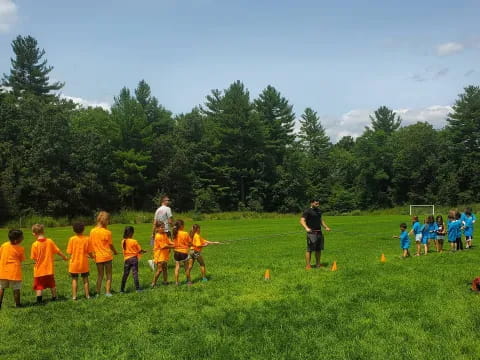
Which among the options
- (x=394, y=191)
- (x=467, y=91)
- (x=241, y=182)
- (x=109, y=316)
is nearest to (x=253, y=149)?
(x=241, y=182)

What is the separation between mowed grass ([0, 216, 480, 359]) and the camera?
616 centimetres

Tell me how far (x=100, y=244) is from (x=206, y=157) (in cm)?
6077

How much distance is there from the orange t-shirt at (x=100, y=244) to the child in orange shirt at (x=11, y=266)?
1491mm

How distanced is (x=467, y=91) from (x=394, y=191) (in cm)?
2116

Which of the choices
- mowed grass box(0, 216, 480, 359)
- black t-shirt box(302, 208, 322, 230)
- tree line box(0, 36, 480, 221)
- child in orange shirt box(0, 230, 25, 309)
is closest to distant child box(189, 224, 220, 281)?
mowed grass box(0, 216, 480, 359)

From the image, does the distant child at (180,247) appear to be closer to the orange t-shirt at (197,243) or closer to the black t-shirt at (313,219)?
the orange t-shirt at (197,243)

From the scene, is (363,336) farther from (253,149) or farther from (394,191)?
(394,191)

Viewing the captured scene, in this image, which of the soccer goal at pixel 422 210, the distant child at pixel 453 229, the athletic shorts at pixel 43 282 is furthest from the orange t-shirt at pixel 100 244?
the soccer goal at pixel 422 210

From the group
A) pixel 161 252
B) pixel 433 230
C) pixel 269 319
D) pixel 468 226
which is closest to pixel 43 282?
pixel 161 252

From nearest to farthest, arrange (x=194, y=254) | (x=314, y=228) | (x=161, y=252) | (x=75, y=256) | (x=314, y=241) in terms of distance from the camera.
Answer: (x=75, y=256) → (x=161, y=252) → (x=194, y=254) → (x=314, y=241) → (x=314, y=228)

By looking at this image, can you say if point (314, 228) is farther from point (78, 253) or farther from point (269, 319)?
point (78, 253)

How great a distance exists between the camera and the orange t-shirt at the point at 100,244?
32.6 ft

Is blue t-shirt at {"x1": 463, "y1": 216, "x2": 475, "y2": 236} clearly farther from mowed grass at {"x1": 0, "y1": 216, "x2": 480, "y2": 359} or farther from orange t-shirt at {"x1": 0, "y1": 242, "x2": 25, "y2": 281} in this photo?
orange t-shirt at {"x1": 0, "y1": 242, "x2": 25, "y2": 281}

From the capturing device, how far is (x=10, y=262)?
30.7 ft
